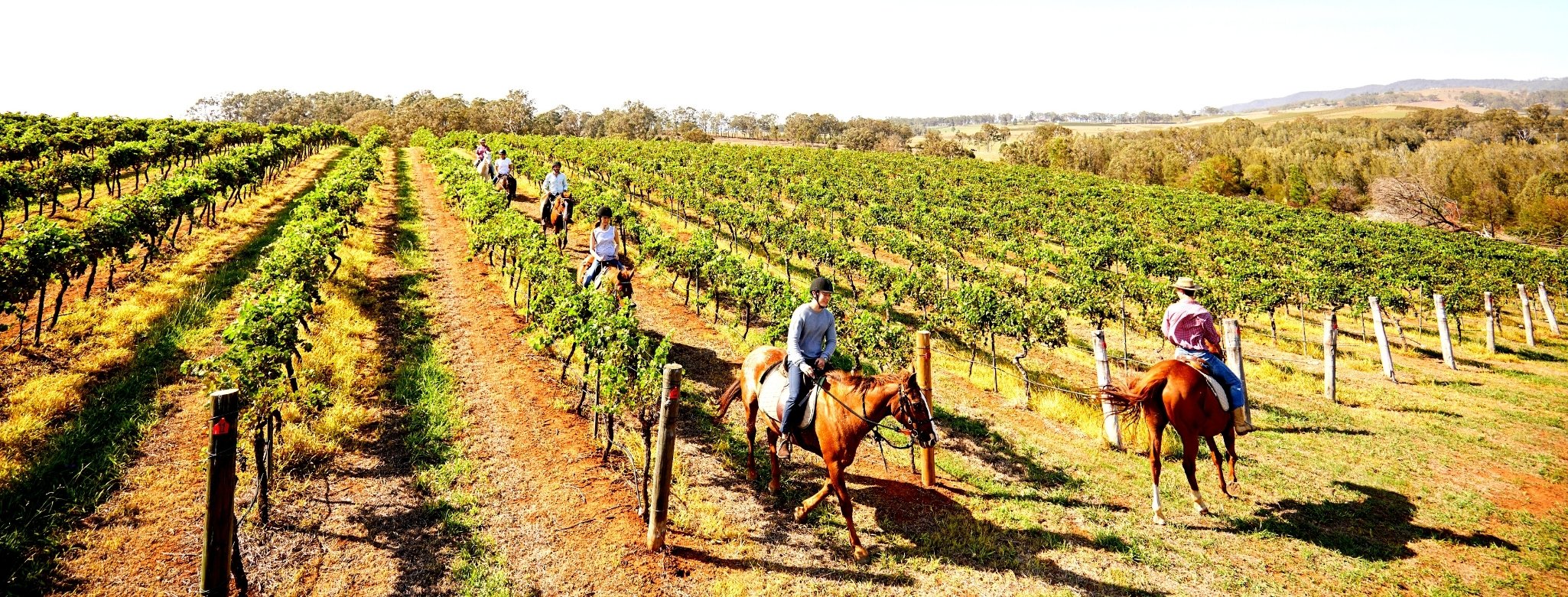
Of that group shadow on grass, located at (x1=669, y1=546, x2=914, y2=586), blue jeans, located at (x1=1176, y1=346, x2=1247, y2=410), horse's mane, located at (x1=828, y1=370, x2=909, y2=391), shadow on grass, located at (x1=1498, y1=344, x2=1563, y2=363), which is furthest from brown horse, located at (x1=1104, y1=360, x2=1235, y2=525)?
shadow on grass, located at (x1=1498, y1=344, x2=1563, y2=363)

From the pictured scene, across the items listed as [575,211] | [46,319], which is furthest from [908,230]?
[46,319]

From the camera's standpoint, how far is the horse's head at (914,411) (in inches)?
251

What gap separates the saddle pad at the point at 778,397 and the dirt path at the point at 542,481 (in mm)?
1974

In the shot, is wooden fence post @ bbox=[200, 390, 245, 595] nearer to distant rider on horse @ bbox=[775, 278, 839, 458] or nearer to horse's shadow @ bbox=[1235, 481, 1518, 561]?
distant rider on horse @ bbox=[775, 278, 839, 458]

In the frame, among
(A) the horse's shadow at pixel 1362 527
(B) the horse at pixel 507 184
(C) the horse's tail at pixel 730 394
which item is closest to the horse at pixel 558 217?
(B) the horse at pixel 507 184

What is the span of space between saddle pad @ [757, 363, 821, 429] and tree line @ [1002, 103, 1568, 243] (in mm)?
64399

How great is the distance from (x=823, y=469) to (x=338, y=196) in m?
18.7

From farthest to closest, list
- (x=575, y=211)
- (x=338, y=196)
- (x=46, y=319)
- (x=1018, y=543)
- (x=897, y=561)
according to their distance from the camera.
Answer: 1. (x=575, y=211)
2. (x=338, y=196)
3. (x=46, y=319)
4. (x=1018, y=543)
5. (x=897, y=561)

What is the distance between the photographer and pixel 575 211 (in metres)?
26.1

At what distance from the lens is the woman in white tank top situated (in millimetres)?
12031

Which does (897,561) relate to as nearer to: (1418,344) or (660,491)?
(660,491)

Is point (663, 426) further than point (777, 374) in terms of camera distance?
No

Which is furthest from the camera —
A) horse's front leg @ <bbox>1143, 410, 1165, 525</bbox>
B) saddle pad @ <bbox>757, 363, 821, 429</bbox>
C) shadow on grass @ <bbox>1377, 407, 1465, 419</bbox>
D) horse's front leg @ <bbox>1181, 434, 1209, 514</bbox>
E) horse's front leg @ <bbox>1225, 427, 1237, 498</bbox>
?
shadow on grass @ <bbox>1377, 407, 1465, 419</bbox>

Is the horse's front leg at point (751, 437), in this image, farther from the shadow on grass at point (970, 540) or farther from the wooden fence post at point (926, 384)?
the wooden fence post at point (926, 384)
